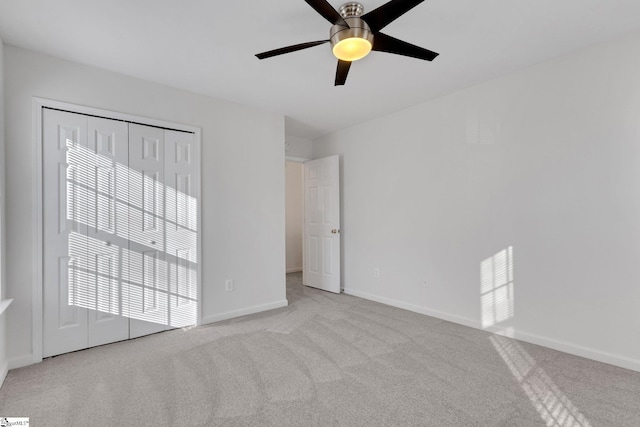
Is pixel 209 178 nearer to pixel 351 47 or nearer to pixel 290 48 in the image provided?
pixel 290 48

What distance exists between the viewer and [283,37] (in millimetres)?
2371

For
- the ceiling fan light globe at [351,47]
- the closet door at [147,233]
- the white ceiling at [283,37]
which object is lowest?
the closet door at [147,233]

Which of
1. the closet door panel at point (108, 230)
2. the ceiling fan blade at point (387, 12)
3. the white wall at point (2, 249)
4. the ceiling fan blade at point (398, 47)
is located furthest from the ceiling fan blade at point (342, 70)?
the white wall at point (2, 249)

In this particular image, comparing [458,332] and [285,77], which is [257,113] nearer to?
[285,77]

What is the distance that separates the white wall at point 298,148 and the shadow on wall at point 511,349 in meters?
3.23

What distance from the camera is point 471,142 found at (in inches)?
131

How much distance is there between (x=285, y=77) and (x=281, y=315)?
8.60ft

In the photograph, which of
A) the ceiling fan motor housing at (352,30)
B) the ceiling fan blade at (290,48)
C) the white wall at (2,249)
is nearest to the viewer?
the ceiling fan motor housing at (352,30)

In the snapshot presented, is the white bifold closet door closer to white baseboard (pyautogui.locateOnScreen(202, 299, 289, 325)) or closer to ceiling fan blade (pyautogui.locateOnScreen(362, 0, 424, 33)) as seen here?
white baseboard (pyautogui.locateOnScreen(202, 299, 289, 325))

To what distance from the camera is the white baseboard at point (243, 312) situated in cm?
347

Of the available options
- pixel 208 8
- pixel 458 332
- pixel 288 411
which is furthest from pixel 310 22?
pixel 458 332

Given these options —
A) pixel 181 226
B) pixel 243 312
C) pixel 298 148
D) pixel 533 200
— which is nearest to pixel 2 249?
pixel 181 226

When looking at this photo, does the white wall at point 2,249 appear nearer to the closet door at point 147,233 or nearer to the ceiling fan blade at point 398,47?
the closet door at point 147,233

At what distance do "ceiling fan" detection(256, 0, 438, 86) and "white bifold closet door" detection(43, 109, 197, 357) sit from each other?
70.5 inches
